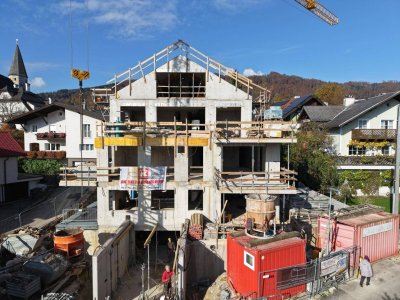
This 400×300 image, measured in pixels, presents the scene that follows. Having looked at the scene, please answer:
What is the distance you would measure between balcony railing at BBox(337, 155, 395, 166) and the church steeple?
9750 centimetres

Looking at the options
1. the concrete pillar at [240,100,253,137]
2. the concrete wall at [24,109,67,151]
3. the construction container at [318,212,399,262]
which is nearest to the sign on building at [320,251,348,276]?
the construction container at [318,212,399,262]

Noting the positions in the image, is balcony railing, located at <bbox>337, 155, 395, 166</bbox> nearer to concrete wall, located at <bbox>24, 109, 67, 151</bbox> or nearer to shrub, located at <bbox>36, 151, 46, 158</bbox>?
concrete wall, located at <bbox>24, 109, 67, 151</bbox>

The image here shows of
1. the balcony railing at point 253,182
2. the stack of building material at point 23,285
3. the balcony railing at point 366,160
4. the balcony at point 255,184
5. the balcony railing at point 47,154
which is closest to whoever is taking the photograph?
the stack of building material at point 23,285

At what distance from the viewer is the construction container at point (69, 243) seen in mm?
18266

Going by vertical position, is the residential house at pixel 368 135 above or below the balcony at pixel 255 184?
above

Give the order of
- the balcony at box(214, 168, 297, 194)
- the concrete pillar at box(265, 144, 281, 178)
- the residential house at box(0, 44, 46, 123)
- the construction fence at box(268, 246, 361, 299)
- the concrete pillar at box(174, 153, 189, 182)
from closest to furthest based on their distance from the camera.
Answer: the construction fence at box(268, 246, 361, 299) → the balcony at box(214, 168, 297, 194) → the concrete pillar at box(174, 153, 189, 182) → the concrete pillar at box(265, 144, 281, 178) → the residential house at box(0, 44, 46, 123)

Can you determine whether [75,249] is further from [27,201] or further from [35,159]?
[35,159]

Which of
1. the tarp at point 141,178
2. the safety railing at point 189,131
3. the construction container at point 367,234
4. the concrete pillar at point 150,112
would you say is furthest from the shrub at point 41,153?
the construction container at point 367,234

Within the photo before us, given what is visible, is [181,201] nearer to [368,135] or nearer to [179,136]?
[179,136]

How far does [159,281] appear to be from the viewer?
56.4 feet

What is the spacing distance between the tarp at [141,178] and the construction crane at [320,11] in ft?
127

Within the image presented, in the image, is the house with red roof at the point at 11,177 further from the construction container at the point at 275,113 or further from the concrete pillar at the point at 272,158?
the construction container at the point at 275,113

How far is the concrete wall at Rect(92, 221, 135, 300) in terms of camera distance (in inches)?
527

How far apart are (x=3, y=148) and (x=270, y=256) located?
29.3m
